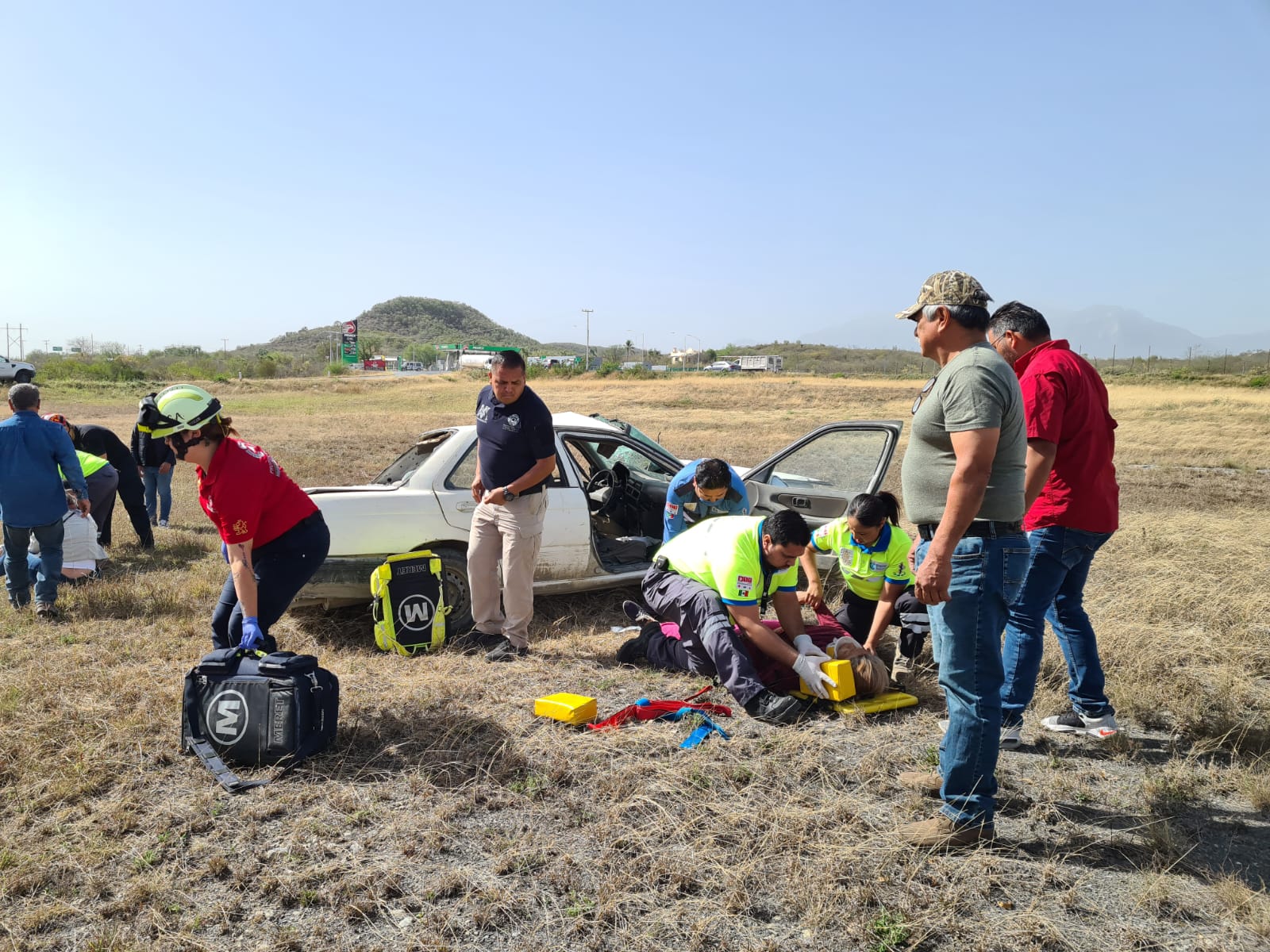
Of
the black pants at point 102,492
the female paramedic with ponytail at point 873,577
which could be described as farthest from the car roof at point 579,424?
the black pants at point 102,492

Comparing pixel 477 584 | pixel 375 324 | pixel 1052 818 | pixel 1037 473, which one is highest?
pixel 375 324

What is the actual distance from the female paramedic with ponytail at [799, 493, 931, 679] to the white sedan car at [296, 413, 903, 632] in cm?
82

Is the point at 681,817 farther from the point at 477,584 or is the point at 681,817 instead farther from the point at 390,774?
the point at 477,584

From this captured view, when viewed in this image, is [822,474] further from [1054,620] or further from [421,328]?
[421,328]

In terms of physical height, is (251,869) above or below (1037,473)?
below

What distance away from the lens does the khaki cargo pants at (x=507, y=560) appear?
5062mm

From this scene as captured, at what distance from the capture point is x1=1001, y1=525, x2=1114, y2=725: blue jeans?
145 inches

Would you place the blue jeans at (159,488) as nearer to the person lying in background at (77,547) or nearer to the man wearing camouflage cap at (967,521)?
the person lying in background at (77,547)

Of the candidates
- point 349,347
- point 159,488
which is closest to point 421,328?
point 349,347

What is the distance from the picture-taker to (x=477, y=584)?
5211 mm

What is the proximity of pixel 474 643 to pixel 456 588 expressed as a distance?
41 cm

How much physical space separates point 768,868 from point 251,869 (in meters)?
1.72

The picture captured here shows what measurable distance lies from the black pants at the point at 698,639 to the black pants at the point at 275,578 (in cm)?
188

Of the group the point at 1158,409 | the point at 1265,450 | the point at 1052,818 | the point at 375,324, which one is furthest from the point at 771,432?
the point at 375,324
